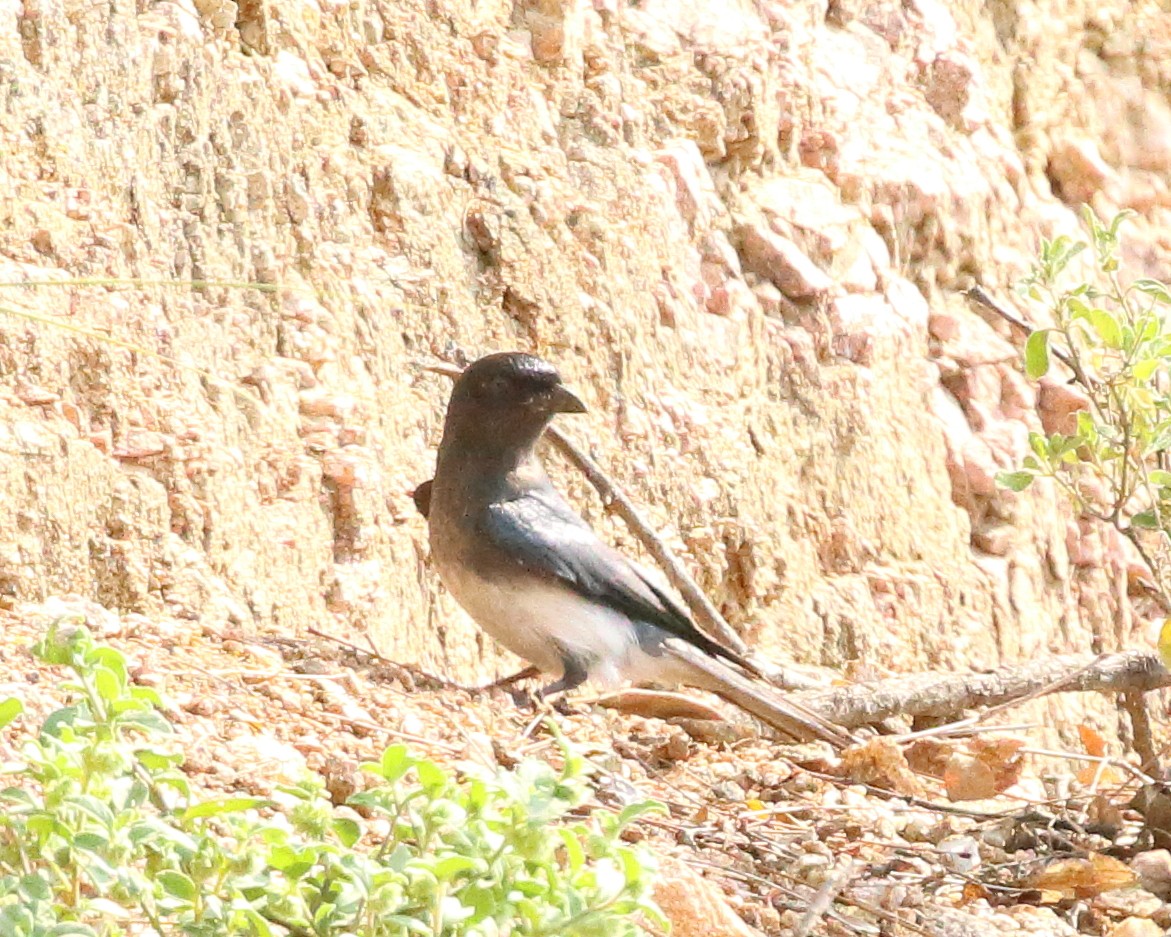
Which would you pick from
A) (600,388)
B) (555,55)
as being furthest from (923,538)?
(555,55)

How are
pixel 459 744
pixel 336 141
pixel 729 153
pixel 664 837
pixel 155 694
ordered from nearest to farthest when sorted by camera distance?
pixel 155 694 → pixel 664 837 → pixel 459 744 → pixel 336 141 → pixel 729 153

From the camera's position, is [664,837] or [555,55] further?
[555,55]

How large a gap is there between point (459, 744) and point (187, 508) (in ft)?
4.52

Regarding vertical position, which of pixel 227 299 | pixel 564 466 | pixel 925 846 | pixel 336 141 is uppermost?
pixel 336 141

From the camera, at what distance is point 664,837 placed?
13.8ft

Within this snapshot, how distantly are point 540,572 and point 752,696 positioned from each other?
0.77 metres

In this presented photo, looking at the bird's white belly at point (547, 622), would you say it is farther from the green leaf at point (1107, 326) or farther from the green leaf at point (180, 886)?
the green leaf at point (180, 886)

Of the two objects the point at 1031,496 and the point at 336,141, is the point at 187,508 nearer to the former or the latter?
the point at 336,141

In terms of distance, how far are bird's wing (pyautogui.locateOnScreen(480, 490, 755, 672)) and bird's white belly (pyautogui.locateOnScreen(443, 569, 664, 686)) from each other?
5 centimetres

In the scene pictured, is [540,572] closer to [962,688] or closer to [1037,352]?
[962,688]

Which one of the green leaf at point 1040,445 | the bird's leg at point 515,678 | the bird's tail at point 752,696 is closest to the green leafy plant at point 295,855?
the green leaf at point 1040,445

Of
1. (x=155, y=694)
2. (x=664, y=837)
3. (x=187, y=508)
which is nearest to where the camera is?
(x=155, y=694)

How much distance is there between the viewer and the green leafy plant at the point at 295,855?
231 centimetres

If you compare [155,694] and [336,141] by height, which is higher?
[336,141]
